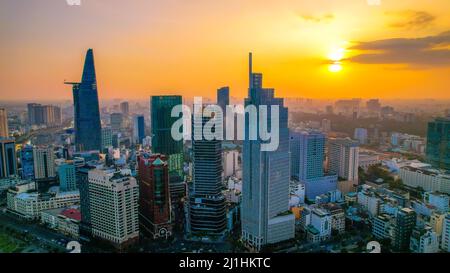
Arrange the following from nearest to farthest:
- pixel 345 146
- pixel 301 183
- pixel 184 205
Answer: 1. pixel 184 205
2. pixel 301 183
3. pixel 345 146

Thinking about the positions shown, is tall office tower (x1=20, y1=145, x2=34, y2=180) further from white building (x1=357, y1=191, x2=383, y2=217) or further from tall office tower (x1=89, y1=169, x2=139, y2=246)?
white building (x1=357, y1=191, x2=383, y2=217)

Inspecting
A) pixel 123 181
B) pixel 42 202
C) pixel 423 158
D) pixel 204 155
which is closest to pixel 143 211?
pixel 123 181

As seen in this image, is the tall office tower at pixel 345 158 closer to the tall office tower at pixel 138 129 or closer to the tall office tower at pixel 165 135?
the tall office tower at pixel 165 135

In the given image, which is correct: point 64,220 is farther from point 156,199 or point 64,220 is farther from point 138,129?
point 138,129

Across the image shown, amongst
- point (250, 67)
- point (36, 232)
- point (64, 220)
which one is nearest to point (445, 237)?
point (250, 67)
